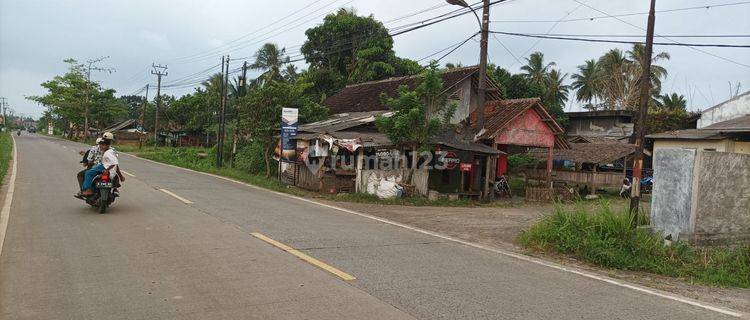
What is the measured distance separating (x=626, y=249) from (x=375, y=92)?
62.6 feet

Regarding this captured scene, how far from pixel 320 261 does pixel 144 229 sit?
3.57m

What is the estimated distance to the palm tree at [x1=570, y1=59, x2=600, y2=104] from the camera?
160 feet

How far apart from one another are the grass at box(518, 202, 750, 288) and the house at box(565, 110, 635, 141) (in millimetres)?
27802

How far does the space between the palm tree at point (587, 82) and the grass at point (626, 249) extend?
42.9 meters

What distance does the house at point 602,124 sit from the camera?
3453 centimetres

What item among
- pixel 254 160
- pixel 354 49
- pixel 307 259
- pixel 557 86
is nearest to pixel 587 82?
pixel 557 86

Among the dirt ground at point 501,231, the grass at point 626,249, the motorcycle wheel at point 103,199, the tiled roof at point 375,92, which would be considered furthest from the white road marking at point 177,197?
the tiled roof at point 375,92

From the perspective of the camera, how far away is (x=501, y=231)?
10852 millimetres

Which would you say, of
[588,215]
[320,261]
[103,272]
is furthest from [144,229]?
[588,215]

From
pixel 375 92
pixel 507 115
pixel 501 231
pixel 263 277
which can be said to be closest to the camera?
pixel 263 277

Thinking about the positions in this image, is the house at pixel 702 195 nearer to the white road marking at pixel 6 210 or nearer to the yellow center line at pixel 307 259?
the yellow center line at pixel 307 259

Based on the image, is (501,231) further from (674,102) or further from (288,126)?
(674,102)

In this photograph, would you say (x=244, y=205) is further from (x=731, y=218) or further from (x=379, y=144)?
(x=731, y=218)

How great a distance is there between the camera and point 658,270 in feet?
25.0
